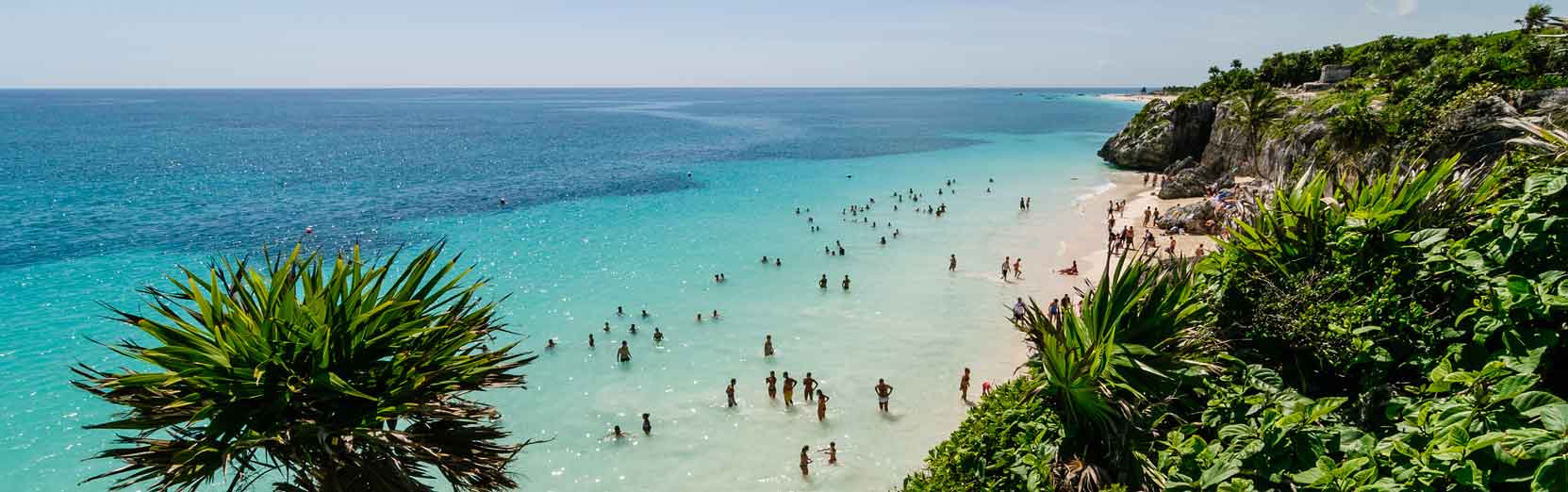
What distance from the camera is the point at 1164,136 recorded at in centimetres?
6125

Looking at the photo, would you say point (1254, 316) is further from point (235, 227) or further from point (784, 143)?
point (784, 143)

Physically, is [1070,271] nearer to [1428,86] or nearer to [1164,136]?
[1428,86]

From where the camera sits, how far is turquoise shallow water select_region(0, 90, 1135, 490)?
17703 millimetres

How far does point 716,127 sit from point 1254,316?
430 ft

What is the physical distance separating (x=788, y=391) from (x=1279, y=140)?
37457mm

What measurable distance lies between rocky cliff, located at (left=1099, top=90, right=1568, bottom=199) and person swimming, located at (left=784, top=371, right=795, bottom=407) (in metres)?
12.9

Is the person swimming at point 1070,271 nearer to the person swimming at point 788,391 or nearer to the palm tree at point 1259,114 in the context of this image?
the person swimming at point 788,391

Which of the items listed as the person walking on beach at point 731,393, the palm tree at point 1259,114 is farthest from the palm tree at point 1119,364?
the palm tree at point 1259,114

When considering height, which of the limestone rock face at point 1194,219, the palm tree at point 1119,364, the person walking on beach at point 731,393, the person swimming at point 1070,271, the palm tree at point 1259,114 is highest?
the palm tree at point 1259,114

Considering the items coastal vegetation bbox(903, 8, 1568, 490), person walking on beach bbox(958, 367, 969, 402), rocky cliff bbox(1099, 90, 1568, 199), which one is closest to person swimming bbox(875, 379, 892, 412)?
person walking on beach bbox(958, 367, 969, 402)

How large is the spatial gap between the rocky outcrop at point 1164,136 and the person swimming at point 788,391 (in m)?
54.8

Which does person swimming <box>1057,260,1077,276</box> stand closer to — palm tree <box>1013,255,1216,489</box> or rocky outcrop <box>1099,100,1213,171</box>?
palm tree <box>1013,255,1216,489</box>

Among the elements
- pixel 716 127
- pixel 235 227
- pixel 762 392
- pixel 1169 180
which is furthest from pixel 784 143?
pixel 762 392

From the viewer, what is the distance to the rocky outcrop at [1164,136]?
59.9 m
